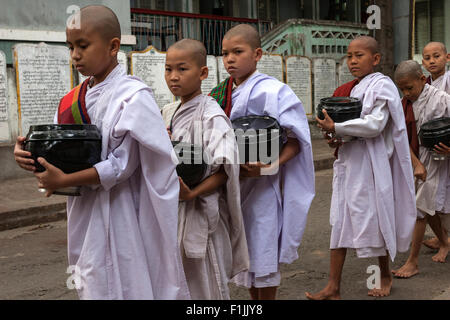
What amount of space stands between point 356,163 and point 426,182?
124cm

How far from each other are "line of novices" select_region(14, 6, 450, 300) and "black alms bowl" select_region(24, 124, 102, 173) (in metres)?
0.04

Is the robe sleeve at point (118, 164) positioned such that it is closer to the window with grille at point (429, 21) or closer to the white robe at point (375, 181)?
the white robe at point (375, 181)

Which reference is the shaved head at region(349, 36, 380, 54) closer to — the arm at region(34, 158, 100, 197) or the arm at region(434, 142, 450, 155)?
the arm at region(434, 142, 450, 155)

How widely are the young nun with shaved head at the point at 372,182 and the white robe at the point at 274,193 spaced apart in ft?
2.14

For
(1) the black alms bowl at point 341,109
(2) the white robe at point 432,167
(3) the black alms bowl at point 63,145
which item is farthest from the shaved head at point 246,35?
(2) the white robe at point 432,167

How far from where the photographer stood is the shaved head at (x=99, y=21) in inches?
93.0

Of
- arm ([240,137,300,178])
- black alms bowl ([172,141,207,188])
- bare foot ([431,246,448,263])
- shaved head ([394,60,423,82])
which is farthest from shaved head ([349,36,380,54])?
bare foot ([431,246,448,263])

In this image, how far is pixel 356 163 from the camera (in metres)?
4.02

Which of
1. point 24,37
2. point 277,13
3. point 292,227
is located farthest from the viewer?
point 277,13

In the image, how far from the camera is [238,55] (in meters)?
3.26

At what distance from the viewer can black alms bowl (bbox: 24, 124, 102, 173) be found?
2.18m

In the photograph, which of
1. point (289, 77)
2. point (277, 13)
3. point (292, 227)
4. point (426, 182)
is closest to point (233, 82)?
point (292, 227)
